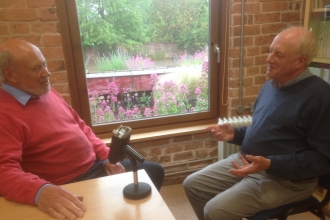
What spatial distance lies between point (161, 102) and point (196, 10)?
81 centimetres

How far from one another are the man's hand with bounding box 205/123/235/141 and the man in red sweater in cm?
63

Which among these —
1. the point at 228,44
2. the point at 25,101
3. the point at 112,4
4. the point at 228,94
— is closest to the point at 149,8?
the point at 112,4

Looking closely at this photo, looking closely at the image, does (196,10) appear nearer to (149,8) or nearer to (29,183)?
(149,8)

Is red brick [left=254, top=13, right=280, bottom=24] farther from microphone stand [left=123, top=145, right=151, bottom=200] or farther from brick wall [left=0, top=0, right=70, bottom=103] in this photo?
microphone stand [left=123, top=145, right=151, bottom=200]

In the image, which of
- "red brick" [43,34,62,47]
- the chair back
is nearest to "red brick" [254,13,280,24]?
the chair back

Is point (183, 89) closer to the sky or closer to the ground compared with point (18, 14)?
closer to the ground

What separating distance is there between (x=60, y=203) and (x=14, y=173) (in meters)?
0.28

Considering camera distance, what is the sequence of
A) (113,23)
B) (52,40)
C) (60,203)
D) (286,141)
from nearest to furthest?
(60,203)
(286,141)
(52,40)
(113,23)

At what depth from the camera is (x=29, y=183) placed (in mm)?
1121

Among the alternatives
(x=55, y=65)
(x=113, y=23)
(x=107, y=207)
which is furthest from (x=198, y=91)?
(x=107, y=207)

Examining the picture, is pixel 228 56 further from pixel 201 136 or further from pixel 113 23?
pixel 113 23

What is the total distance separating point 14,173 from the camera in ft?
3.83

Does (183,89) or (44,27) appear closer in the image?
(44,27)

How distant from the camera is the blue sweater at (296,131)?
1.36m
